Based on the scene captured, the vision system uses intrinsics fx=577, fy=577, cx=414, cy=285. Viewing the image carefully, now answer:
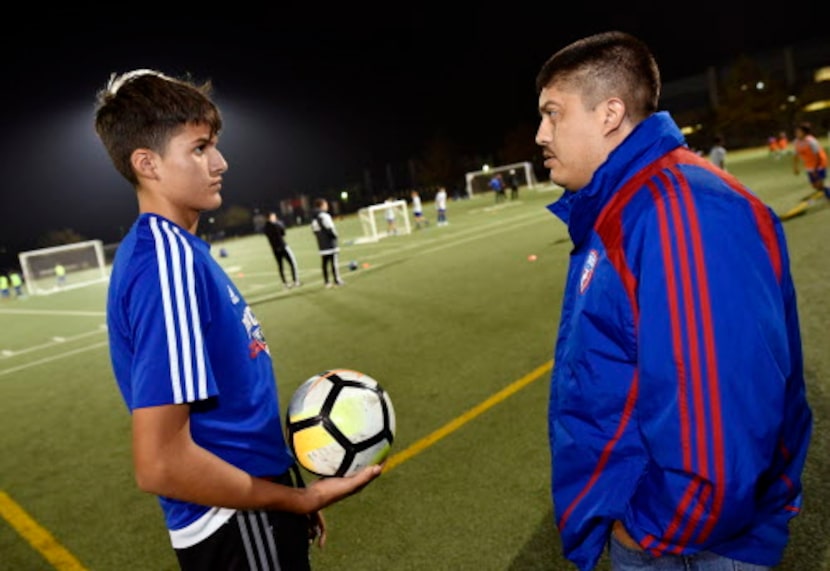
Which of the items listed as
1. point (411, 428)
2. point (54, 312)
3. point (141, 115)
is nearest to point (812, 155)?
point (411, 428)

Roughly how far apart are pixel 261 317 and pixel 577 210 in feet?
33.8

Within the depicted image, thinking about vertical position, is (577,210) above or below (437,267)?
above

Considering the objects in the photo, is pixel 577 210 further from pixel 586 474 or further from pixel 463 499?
pixel 463 499

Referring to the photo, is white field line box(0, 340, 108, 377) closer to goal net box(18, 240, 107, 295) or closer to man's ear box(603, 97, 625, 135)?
man's ear box(603, 97, 625, 135)

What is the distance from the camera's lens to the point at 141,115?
169 centimetres

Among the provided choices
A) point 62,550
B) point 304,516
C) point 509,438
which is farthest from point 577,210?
point 62,550

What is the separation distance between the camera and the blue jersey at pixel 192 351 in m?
1.44

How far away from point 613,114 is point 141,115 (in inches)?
53.7

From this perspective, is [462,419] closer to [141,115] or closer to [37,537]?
[37,537]

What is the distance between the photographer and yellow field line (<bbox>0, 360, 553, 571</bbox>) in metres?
3.77

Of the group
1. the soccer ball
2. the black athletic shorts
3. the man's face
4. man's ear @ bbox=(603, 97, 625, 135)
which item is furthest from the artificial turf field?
man's ear @ bbox=(603, 97, 625, 135)

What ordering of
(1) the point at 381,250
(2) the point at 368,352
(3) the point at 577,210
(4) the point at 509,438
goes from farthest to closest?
(1) the point at 381,250 < (2) the point at 368,352 < (4) the point at 509,438 < (3) the point at 577,210

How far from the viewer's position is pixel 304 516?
1.96 metres

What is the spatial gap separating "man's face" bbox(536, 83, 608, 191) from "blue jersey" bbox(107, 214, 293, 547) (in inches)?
41.5
